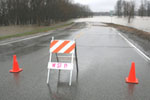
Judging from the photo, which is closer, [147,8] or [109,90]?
[109,90]

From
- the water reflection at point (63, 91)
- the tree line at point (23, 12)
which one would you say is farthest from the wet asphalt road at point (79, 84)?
the tree line at point (23, 12)

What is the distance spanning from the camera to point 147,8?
155 m

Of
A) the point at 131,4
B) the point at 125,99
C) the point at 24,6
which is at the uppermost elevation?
the point at 131,4

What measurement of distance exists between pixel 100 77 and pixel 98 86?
30.7 inches

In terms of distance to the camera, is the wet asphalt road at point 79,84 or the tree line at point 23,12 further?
the tree line at point 23,12

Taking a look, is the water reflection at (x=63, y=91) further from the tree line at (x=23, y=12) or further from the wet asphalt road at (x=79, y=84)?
the tree line at (x=23, y=12)

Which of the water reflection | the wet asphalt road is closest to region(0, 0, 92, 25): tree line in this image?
the wet asphalt road

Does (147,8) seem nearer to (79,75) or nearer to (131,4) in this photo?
(131,4)

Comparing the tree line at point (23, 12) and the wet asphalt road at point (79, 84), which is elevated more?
the tree line at point (23, 12)

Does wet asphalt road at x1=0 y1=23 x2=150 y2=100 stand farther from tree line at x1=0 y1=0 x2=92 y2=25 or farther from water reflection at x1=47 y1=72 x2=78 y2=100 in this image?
tree line at x1=0 y1=0 x2=92 y2=25

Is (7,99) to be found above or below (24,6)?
below

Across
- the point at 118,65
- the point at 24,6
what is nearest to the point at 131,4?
the point at 24,6

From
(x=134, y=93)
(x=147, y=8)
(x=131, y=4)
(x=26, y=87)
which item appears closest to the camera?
(x=134, y=93)

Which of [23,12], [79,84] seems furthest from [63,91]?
[23,12]
